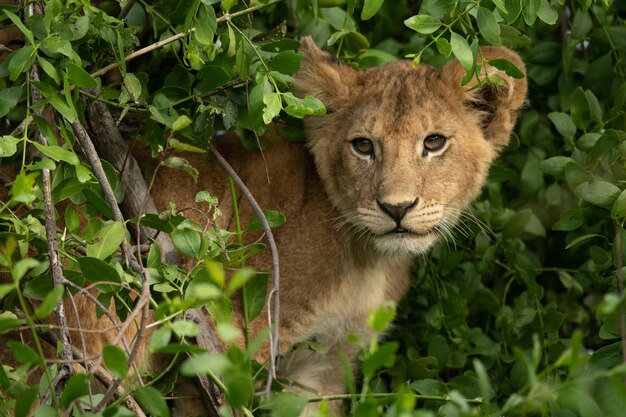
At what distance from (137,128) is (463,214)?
1717 mm

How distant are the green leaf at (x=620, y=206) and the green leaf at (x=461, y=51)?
0.84 metres

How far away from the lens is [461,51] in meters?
3.67

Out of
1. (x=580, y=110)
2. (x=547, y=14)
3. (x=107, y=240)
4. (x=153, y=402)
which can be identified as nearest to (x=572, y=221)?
(x=580, y=110)

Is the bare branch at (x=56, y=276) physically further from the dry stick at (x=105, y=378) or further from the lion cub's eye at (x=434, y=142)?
the lion cub's eye at (x=434, y=142)

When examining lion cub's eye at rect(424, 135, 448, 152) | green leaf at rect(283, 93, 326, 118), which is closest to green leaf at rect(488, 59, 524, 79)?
green leaf at rect(283, 93, 326, 118)

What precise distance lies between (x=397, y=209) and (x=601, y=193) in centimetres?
89

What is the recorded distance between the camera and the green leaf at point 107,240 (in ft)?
11.7

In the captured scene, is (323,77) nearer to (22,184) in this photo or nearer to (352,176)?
(352,176)

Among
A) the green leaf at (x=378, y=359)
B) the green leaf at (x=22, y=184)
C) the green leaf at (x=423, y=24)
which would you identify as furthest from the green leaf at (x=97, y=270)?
the green leaf at (x=423, y=24)

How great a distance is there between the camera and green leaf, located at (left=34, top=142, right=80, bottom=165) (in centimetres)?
352

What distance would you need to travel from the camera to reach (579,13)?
18.2 feet

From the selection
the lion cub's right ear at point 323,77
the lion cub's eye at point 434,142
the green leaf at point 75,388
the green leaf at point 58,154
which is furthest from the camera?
the lion cub's right ear at point 323,77

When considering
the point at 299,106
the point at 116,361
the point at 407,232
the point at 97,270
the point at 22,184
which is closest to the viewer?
the point at 116,361

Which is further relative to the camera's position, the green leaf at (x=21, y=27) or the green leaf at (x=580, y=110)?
the green leaf at (x=580, y=110)
